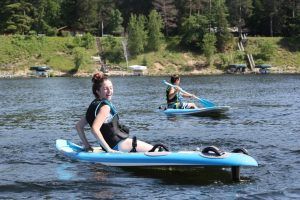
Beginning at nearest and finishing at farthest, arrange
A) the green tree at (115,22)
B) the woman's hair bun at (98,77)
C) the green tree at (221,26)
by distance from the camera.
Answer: the woman's hair bun at (98,77)
the green tree at (221,26)
the green tree at (115,22)

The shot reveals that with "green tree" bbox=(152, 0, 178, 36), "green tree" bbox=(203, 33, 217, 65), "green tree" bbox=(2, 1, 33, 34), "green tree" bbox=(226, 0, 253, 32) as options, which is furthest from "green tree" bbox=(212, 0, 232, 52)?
"green tree" bbox=(2, 1, 33, 34)

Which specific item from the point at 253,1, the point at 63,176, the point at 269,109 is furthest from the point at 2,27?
the point at 63,176

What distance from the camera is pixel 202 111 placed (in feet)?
90.5

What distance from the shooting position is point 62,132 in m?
23.0

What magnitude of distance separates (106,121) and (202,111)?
46.7 ft

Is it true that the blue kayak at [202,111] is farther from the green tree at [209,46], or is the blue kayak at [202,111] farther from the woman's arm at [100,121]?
the green tree at [209,46]

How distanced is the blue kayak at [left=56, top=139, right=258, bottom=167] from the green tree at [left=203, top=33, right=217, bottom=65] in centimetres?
9316

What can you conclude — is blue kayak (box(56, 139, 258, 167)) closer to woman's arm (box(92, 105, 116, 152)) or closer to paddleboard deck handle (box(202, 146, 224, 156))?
paddleboard deck handle (box(202, 146, 224, 156))

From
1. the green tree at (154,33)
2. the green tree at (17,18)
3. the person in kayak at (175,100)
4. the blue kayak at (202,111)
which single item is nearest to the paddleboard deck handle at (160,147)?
the blue kayak at (202,111)

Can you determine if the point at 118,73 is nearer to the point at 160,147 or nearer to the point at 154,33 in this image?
the point at 154,33

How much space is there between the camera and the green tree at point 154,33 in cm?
11069

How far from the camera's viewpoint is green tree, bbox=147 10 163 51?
110688 mm

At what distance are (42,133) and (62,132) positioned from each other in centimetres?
84

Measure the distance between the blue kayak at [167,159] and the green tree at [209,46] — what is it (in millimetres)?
93161
